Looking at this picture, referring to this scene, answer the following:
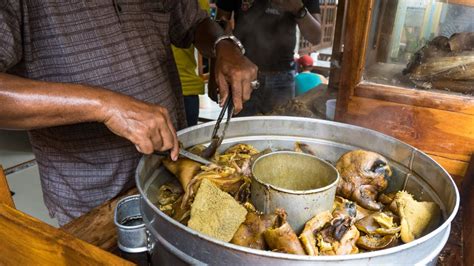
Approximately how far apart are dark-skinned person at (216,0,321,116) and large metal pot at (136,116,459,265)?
236 centimetres

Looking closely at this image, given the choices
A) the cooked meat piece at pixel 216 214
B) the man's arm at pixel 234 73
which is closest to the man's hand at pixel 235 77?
the man's arm at pixel 234 73

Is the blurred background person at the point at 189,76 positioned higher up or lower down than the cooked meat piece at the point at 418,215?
lower down

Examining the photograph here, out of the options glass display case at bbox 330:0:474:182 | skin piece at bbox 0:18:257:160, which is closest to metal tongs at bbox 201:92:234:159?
skin piece at bbox 0:18:257:160

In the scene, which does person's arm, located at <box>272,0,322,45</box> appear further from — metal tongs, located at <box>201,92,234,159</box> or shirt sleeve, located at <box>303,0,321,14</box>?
metal tongs, located at <box>201,92,234,159</box>

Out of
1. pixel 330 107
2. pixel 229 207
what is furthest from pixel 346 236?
pixel 330 107

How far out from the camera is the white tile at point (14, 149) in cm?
476

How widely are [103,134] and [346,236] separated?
1.27 metres

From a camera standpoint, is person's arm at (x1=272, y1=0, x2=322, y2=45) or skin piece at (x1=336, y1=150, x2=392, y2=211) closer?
skin piece at (x1=336, y1=150, x2=392, y2=211)

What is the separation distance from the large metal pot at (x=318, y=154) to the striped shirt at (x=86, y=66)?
48 cm

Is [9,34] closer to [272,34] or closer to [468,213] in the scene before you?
[468,213]

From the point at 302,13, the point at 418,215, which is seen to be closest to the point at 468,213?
the point at 418,215

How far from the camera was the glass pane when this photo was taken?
6.16ft

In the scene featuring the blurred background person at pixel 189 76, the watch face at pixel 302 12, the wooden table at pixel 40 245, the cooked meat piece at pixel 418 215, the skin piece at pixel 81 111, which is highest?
the watch face at pixel 302 12

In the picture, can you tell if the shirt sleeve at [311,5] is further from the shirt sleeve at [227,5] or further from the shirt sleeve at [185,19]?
the shirt sleeve at [185,19]
